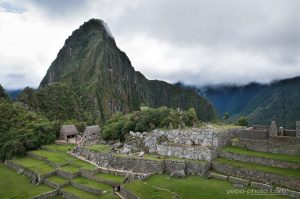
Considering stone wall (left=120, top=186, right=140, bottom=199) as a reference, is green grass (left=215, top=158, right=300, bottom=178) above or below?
above

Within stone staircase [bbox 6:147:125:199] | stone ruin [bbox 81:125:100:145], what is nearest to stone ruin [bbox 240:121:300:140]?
stone staircase [bbox 6:147:125:199]

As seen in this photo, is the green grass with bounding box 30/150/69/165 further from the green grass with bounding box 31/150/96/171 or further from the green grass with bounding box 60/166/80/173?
the green grass with bounding box 60/166/80/173

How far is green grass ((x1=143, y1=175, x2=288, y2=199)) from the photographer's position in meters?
18.7

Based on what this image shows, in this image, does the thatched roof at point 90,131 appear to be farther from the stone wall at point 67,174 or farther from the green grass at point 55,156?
the stone wall at point 67,174

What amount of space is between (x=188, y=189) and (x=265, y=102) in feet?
139

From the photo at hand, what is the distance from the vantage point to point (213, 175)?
22422 mm

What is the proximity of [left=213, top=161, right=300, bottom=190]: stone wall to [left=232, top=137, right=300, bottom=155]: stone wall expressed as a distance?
10.0ft

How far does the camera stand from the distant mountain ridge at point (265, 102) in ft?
157

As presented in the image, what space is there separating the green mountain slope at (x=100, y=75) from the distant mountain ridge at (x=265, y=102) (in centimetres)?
6337

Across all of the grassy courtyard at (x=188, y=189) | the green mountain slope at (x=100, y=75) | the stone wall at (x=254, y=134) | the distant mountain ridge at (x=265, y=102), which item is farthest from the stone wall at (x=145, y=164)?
the green mountain slope at (x=100, y=75)

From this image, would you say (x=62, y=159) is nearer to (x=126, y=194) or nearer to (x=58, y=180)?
(x=58, y=180)

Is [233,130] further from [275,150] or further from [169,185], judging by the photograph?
[169,185]

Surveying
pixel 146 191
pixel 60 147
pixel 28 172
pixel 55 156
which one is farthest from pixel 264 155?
pixel 60 147

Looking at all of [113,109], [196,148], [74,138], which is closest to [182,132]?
[196,148]
